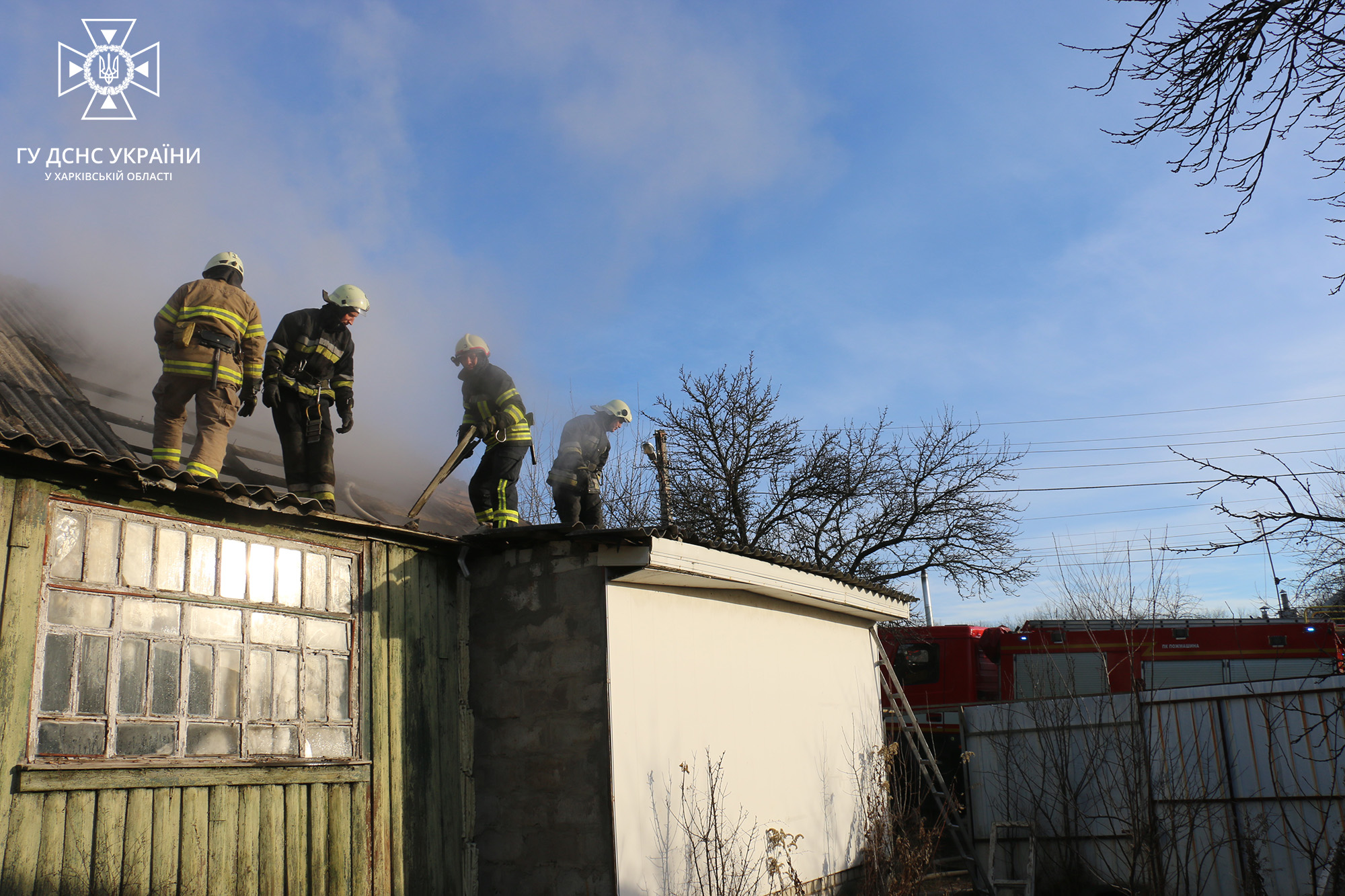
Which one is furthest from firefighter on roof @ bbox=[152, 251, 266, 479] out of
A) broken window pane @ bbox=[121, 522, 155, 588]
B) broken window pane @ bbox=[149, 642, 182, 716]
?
broken window pane @ bbox=[149, 642, 182, 716]

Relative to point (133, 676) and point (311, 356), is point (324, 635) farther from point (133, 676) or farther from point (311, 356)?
point (311, 356)

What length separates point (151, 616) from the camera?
17.7 ft

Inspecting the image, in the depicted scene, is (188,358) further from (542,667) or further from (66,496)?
(542,667)

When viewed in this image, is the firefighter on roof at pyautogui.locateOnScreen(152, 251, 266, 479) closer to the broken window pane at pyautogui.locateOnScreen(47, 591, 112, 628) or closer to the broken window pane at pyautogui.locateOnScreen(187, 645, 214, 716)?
the broken window pane at pyautogui.locateOnScreen(187, 645, 214, 716)

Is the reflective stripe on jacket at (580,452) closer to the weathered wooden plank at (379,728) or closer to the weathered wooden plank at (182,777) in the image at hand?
the weathered wooden plank at (379,728)

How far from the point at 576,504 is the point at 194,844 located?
5.22 m

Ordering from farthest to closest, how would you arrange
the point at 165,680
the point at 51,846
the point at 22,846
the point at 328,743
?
the point at 328,743
the point at 165,680
the point at 51,846
the point at 22,846

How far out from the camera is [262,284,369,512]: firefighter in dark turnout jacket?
8234mm

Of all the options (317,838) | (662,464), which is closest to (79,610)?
(317,838)

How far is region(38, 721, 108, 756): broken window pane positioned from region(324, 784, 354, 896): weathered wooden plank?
4.79 ft

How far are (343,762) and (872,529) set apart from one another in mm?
14576

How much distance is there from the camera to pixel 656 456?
11.7 m

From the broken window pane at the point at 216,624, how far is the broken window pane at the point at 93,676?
1.67 feet

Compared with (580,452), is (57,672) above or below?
below
